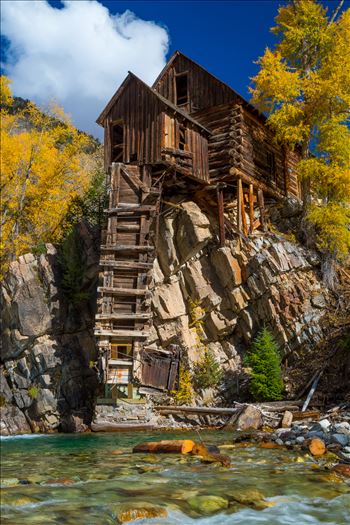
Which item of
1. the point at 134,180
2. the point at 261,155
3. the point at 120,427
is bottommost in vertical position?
the point at 120,427

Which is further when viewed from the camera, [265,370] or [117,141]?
[117,141]

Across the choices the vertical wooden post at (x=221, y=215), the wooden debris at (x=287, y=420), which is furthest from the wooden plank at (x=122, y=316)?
the wooden debris at (x=287, y=420)

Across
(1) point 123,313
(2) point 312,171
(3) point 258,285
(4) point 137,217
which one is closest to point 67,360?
(1) point 123,313

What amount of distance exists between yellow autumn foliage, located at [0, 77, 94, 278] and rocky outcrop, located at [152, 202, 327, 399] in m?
9.82

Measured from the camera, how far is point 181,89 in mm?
28156

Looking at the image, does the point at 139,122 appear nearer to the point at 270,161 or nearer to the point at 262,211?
the point at 262,211

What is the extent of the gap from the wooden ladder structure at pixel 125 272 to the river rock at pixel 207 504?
1373 cm

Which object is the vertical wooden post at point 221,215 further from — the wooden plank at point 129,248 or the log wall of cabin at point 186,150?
the wooden plank at point 129,248

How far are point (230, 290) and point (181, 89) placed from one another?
1366 centimetres

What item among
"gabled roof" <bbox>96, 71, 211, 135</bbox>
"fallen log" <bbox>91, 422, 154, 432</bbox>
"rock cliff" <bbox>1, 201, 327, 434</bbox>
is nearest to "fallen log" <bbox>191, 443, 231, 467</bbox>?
"fallen log" <bbox>91, 422, 154, 432</bbox>

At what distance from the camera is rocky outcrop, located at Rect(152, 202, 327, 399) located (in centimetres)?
2223

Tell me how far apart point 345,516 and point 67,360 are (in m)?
19.9

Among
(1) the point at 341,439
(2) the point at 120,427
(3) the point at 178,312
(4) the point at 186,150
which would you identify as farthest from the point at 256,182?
(1) the point at 341,439

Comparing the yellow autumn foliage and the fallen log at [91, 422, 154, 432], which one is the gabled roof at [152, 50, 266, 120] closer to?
the yellow autumn foliage
